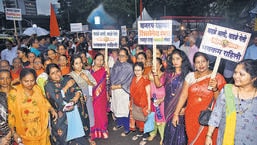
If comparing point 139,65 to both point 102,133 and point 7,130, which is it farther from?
point 7,130

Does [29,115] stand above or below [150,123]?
above

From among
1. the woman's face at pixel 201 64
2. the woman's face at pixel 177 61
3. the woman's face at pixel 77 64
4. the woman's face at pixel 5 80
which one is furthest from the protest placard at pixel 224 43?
the woman's face at pixel 5 80

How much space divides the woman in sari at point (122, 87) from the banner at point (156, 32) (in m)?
0.80

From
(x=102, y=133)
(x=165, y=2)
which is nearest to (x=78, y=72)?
(x=102, y=133)

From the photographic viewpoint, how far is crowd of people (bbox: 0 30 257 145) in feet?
8.40

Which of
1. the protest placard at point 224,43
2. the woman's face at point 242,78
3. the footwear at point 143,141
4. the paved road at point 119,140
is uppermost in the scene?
the protest placard at point 224,43

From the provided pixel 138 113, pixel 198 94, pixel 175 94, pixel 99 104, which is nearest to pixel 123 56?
pixel 99 104

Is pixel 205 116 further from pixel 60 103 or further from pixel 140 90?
pixel 60 103

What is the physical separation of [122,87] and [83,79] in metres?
1.09

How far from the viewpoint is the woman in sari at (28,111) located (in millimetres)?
3244

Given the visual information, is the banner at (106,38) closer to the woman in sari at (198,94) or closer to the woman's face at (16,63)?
the woman's face at (16,63)

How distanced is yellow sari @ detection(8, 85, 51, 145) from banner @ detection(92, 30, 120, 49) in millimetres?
2411

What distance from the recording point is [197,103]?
3365 mm

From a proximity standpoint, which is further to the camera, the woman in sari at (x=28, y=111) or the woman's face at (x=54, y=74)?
the woman's face at (x=54, y=74)
